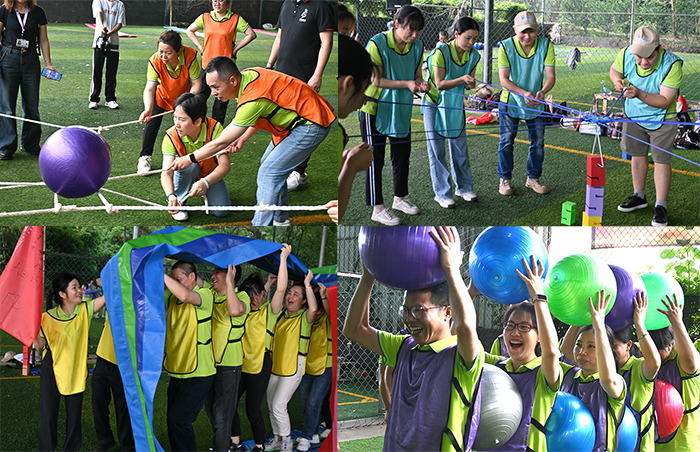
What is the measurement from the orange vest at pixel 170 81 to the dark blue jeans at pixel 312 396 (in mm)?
2029

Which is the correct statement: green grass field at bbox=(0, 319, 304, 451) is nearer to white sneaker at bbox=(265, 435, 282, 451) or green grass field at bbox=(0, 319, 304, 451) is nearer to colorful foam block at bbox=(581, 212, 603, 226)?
white sneaker at bbox=(265, 435, 282, 451)

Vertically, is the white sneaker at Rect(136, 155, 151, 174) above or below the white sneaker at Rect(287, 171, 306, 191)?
above

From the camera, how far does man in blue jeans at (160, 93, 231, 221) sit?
148 inches

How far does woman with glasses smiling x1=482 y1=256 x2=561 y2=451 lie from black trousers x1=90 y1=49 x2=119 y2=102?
2848 millimetres

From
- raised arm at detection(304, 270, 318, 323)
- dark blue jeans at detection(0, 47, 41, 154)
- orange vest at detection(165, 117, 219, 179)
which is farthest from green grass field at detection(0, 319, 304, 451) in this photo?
orange vest at detection(165, 117, 219, 179)

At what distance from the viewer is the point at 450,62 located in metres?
4.00

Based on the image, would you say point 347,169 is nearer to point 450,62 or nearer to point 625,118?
point 450,62

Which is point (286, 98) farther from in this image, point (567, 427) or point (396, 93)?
point (567, 427)

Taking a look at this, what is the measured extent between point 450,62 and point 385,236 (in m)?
1.65

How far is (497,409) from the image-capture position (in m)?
2.88

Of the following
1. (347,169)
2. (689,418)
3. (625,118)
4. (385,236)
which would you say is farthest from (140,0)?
(689,418)

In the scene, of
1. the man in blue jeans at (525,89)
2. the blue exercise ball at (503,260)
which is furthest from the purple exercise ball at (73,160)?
the man in blue jeans at (525,89)

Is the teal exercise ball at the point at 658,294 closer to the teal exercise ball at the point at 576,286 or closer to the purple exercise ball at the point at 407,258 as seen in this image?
the teal exercise ball at the point at 576,286

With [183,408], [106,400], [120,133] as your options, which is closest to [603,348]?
[183,408]
